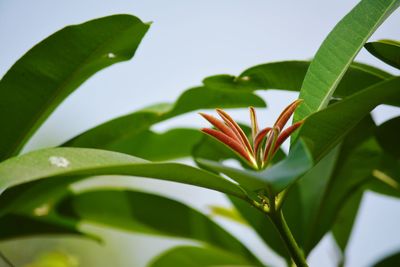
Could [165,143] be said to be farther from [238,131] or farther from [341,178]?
[238,131]

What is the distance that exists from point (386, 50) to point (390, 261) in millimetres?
675

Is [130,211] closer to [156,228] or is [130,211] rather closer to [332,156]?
[156,228]

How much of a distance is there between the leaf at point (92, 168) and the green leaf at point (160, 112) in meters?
0.48

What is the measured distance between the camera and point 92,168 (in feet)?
Result: 2.00

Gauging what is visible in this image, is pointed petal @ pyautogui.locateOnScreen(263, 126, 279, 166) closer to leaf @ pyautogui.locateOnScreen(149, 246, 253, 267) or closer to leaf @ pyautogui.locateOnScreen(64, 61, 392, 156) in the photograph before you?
leaf @ pyautogui.locateOnScreen(64, 61, 392, 156)

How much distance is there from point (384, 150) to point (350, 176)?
0.12 m

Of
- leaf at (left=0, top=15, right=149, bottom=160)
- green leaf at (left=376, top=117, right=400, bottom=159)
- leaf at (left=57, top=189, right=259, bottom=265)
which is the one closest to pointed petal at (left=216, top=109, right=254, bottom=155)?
leaf at (left=0, top=15, right=149, bottom=160)

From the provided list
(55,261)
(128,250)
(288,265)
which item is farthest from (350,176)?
(128,250)

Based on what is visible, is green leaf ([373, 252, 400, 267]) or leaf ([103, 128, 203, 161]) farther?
leaf ([103, 128, 203, 161])

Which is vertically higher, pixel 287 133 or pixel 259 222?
pixel 287 133

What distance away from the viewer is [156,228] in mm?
1363

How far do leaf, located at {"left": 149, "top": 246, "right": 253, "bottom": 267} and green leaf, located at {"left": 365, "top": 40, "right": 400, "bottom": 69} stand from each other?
2.45ft

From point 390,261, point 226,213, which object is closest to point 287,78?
point 390,261

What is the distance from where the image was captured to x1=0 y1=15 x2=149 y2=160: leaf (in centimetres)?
94
